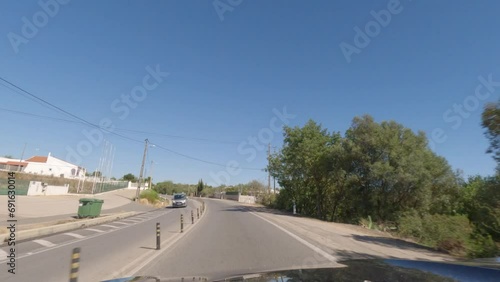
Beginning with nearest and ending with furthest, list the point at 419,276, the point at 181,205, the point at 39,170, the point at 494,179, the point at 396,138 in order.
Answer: the point at 419,276, the point at 494,179, the point at 396,138, the point at 181,205, the point at 39,170

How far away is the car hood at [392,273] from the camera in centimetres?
304

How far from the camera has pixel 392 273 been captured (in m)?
3.48

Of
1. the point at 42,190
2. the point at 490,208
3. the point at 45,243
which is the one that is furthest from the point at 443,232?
the point at 42,190

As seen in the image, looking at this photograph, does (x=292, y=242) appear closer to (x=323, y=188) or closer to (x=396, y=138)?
(x=396, y=138)

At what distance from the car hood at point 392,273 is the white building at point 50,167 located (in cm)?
9220

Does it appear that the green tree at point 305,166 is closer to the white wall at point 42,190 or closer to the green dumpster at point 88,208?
the green dumpster at point 88,208

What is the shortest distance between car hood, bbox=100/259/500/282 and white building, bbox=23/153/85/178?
302ft

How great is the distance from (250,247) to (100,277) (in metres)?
5.60

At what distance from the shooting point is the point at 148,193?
56.0m

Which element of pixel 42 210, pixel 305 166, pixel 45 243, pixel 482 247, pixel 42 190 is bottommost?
pixel 45 243

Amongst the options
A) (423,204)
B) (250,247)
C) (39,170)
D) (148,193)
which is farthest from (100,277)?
(39,170)

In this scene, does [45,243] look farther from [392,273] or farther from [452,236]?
[452,236]

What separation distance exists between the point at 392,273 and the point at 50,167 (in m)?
103

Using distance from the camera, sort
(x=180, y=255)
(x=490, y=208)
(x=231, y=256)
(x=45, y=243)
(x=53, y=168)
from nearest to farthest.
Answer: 1. (x=231, y=256)
2. (x=180, y=255)
3. (x=490, y=208)
4. (x=45, y=243)
5. (x=53, y=168)
